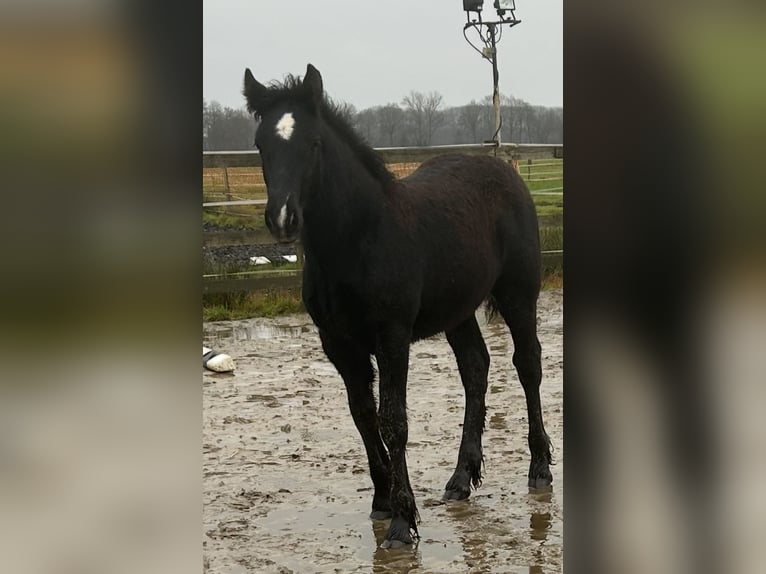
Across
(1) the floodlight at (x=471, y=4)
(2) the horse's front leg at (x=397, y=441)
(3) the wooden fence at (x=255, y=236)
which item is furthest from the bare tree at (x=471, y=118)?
(2) the horse's front leg at (x=397, y=441)

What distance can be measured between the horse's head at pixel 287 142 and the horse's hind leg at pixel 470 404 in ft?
4.83

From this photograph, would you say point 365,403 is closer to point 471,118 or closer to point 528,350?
point 528,350

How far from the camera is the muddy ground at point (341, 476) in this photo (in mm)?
3756

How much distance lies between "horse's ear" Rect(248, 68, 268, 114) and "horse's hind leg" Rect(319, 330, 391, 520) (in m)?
0.97

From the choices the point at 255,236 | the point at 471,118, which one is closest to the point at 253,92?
the point at 255,236

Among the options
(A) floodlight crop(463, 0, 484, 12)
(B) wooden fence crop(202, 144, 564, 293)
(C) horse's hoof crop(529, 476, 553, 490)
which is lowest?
(C) horse's hoof crop(529, 476, 553, 490)

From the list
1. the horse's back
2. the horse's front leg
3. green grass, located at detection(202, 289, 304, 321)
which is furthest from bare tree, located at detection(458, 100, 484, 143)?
the horse's front leg

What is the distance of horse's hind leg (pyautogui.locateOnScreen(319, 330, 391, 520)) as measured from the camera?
153 inches

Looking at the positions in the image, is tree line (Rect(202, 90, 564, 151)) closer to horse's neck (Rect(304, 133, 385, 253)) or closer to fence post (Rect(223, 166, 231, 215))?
fence post (Rect(223, 166, 231, 215))

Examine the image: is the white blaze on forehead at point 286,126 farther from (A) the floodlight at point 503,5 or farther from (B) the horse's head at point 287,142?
(A) the floodlight at point 503,5

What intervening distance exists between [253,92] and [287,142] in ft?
0.80
